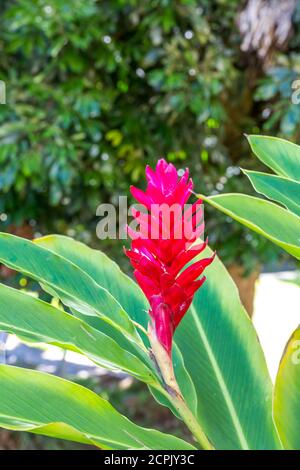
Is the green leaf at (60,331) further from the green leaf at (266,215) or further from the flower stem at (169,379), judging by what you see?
the green leaf at (266,215)

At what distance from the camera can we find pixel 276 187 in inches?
37.8

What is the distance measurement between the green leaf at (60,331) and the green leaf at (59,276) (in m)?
0.03

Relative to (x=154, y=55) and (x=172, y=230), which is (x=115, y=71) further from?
(x=172, y=230)

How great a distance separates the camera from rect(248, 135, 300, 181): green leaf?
101cm

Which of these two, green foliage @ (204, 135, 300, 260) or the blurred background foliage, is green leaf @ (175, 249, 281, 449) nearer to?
green foliage @ (204, 135, 300, 260)

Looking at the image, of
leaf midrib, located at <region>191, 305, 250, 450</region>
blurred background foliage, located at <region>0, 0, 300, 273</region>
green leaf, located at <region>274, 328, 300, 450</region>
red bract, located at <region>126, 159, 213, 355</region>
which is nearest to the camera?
red bract, located at <region>126, 159, 213, 355</region>

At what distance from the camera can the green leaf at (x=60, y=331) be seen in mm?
864

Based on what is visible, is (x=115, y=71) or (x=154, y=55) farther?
(x=115, y=71)

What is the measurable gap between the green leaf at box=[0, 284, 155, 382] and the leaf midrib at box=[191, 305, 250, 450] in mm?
196

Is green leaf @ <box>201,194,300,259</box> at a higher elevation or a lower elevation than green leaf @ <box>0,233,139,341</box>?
higher

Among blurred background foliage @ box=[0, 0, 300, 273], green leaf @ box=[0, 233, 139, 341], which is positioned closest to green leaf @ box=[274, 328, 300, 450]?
green leaf @ box=[0, 233, 139, 341]
